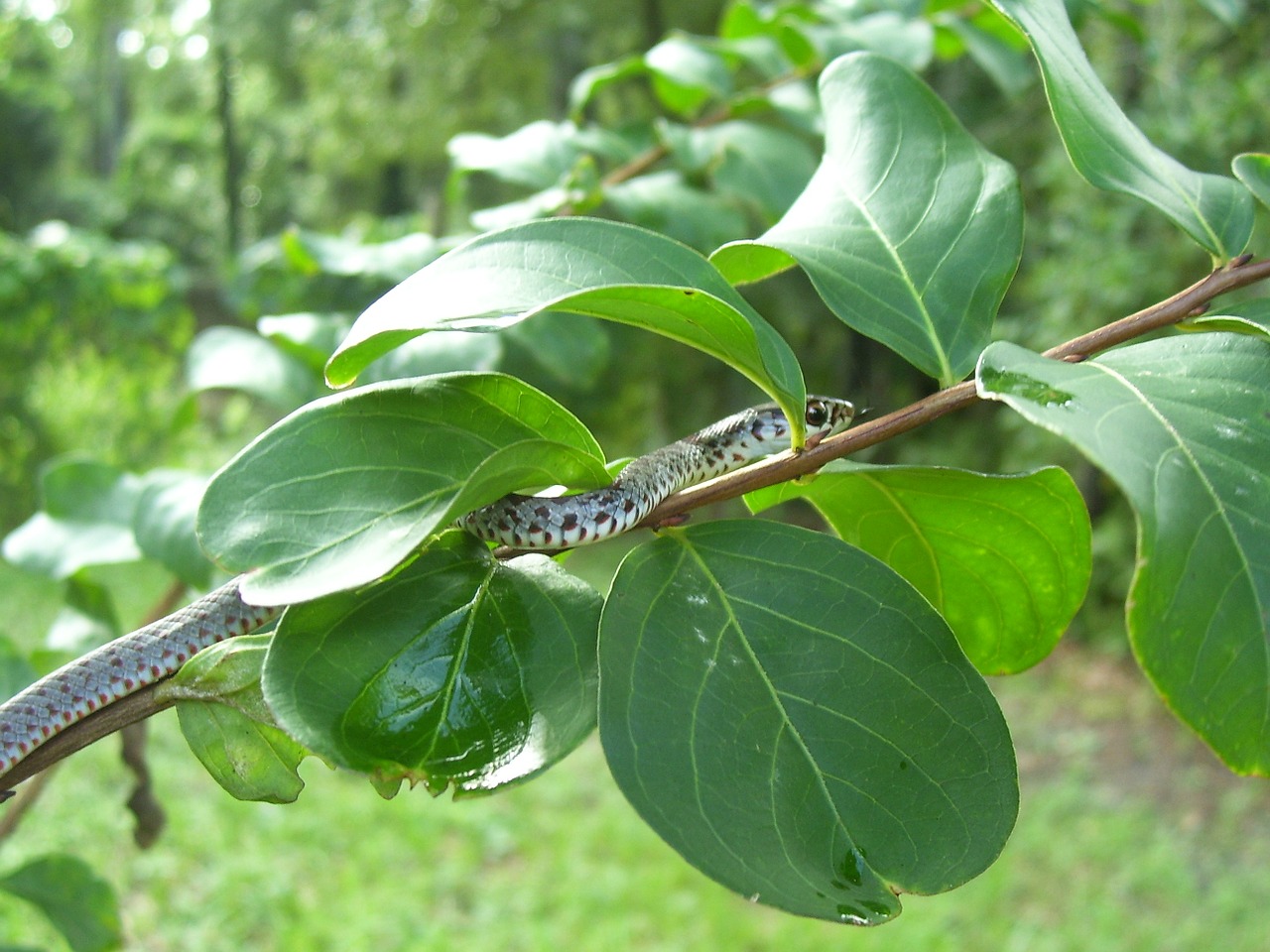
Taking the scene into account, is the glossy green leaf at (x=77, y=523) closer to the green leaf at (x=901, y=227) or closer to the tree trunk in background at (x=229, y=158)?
the green leaf at (x=901, y=227)

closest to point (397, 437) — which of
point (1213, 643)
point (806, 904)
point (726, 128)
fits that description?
point (806, 904)

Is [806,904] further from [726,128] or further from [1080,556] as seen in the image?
[726,128]

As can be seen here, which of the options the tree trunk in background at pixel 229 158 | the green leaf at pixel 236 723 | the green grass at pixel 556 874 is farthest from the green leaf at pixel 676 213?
the tree trunk in background at pixel 229 158

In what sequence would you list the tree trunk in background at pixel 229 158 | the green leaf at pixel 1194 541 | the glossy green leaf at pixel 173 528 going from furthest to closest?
the tree trunk in background at pixel 229 158
the glossy green leaf at pixel 173 528
the green leaf at pixel 1194 541

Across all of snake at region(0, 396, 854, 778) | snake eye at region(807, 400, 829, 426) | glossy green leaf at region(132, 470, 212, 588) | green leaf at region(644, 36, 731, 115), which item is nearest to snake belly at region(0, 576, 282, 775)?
snake at region(0, 396, 854, 778)

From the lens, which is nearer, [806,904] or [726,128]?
[806,904]

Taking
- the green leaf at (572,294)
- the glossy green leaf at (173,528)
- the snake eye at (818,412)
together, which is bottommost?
the snake eye at (818,412)

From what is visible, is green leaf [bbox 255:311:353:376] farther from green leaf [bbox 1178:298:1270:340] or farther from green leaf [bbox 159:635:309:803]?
green leaf [bbox 1178:298:1270:340]
